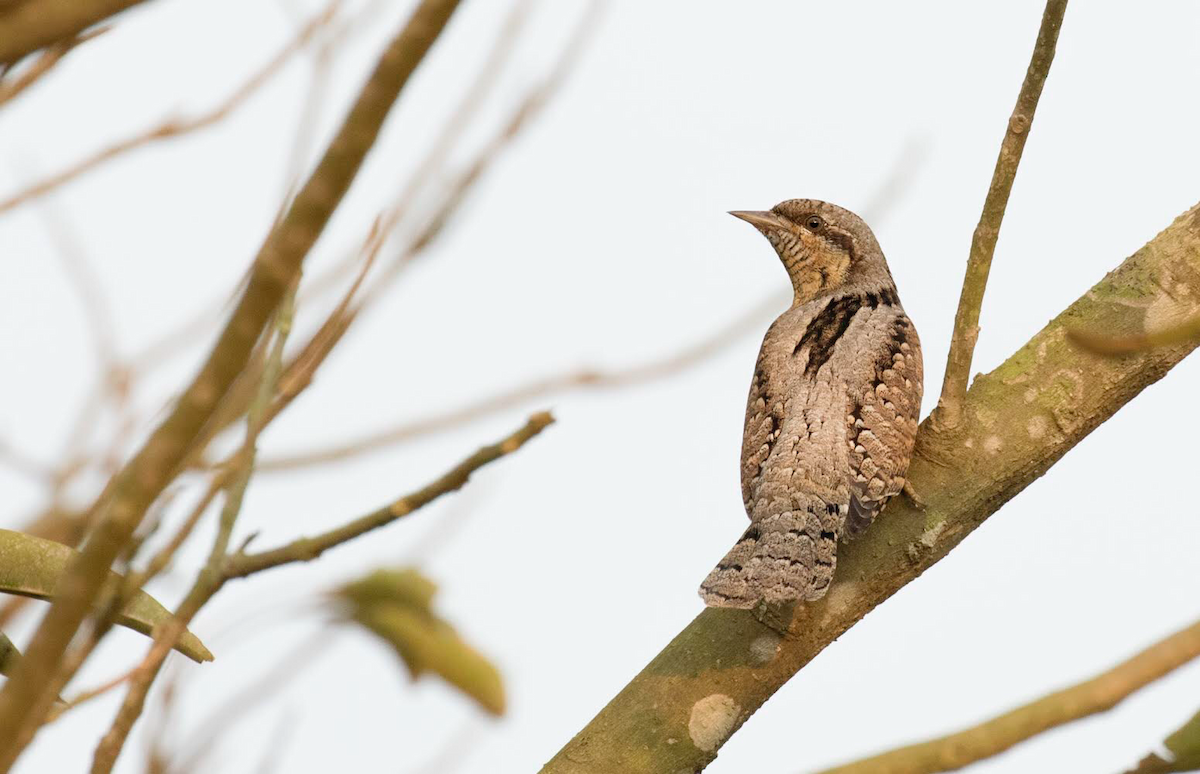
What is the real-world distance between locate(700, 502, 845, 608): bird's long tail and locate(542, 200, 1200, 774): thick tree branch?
69mm

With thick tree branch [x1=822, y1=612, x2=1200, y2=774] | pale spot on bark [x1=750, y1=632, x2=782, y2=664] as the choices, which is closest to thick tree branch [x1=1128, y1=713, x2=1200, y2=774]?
thick tree branch [x1=822, y1=612, x2=1200, y2=774]

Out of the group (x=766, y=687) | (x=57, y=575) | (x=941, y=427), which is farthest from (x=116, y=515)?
(x=941, y=427)

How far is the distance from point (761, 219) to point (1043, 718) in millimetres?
4783

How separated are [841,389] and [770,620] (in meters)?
1.18

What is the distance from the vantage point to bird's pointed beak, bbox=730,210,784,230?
19.3 ft

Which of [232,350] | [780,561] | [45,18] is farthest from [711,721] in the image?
[45,18]

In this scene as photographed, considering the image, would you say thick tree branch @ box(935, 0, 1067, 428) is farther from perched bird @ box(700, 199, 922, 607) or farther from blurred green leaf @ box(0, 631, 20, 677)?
blurred green leaf @ box(0, 631, 20, 677)

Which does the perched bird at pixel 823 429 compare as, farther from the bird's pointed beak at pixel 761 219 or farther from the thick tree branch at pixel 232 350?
the thick tree branch at pixel 232 350

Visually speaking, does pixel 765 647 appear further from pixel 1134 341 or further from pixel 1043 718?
pixel 1043 718

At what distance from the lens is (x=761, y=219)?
589 centimetres

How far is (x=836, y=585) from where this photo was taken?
11.9ft

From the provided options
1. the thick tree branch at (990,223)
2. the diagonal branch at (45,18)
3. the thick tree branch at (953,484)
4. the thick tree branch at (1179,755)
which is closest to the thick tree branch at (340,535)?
the diagonal branch at (45,18)

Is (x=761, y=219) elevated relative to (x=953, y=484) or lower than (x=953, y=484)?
elevated

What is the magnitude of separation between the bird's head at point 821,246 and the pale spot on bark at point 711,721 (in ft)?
8.46
